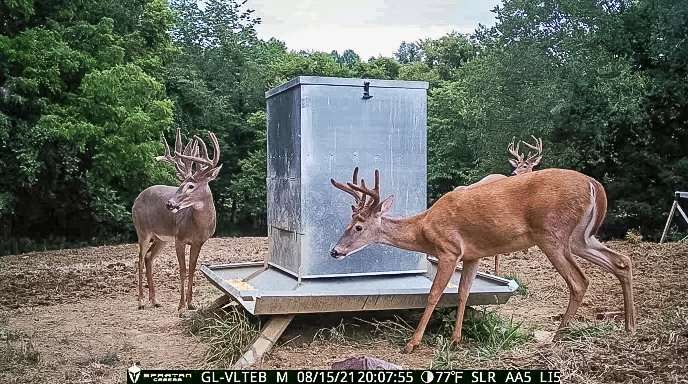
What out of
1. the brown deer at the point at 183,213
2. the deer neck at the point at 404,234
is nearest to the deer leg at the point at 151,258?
the brown deer at the point at 183,213

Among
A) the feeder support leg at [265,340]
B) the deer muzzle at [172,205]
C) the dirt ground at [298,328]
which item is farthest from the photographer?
the deer muzzle at [172,205]

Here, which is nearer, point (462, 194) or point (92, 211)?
point (462, 194)

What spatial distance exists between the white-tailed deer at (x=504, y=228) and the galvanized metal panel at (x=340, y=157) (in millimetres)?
586

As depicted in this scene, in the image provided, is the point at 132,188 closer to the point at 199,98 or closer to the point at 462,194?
the point at 199,98

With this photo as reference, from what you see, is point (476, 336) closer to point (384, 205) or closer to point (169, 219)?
point (384, 205)

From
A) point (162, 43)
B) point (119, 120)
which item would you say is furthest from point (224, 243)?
point (162, 43)

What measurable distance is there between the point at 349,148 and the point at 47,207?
11764 millimetres

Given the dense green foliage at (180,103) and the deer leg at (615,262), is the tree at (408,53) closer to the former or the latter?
the dense green foliage at (180,103)

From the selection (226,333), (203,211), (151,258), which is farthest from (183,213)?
(226,333)

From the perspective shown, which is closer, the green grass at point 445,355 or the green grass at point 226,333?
the green grass at point 445,355

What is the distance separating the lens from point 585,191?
4.21 metres

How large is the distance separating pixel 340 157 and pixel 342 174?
0.12 metres

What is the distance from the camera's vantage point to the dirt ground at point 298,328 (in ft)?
12.3

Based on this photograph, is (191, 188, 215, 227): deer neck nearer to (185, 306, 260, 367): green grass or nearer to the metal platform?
the metal platform
